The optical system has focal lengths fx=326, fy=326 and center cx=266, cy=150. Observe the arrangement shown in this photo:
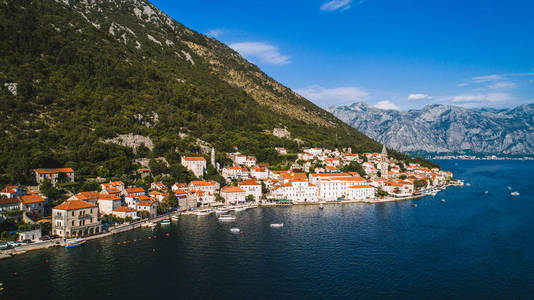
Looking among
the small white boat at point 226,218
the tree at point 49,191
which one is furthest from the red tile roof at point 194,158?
the tree at point 49,191

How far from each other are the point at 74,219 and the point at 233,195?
28.6 m

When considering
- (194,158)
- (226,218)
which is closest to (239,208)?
(226,218)

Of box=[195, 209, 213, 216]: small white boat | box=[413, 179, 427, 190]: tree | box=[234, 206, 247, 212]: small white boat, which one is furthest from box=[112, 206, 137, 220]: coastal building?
box=[413, 179, 427, 190]: tree

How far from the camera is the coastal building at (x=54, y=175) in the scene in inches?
1874

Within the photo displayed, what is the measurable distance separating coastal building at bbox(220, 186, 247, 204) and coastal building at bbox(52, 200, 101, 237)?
991 inches

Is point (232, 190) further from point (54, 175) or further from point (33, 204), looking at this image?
point (33, 204)

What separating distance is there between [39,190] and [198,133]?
142ft

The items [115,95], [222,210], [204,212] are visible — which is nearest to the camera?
[204,212]

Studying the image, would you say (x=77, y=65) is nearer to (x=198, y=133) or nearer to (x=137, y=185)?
(x=198, y=133)

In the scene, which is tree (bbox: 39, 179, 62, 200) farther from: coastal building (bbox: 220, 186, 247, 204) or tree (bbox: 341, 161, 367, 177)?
tree (bbox: 341, 161, 367, 177)

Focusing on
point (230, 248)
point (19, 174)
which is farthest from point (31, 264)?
point (19, 174)

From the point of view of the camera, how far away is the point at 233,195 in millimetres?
61156

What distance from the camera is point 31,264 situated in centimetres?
2952

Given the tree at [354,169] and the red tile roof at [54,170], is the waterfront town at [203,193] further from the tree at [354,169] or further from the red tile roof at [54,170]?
the tree at [354,169]
